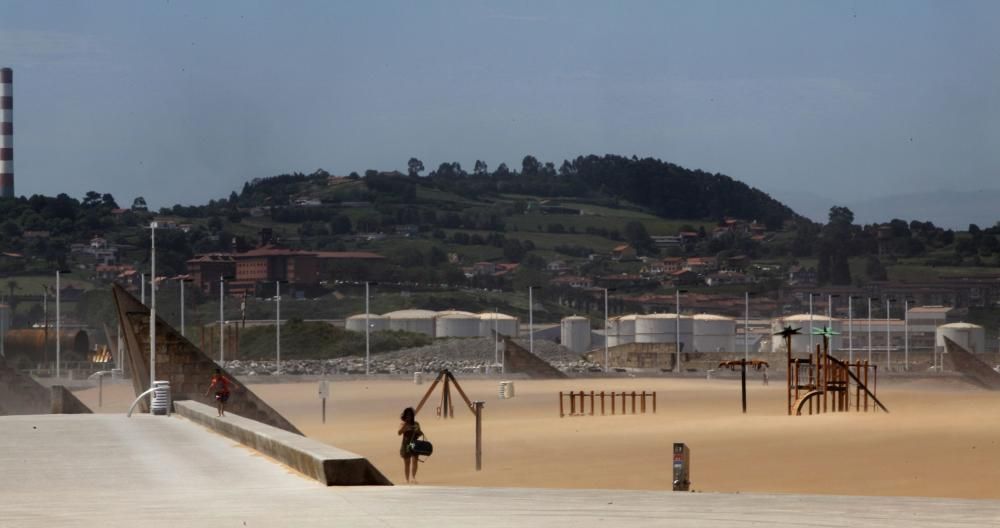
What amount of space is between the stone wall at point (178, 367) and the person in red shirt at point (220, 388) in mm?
423

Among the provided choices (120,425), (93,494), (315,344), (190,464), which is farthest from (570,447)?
(315,344)

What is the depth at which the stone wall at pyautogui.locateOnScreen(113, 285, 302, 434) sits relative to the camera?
128 feet

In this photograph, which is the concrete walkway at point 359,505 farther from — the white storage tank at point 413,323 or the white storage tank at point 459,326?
the white storage tank at point 413,323

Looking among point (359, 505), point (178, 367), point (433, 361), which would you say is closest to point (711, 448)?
point (178, 367)

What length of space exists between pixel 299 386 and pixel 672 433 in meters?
53.0

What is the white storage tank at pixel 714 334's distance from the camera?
158 metres

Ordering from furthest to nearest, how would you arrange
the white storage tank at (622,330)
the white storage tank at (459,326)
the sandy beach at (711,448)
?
1. the white storage tank at (459,326)
2. the white storage tank at (622,330)
3. the sandy beach at (711,448)

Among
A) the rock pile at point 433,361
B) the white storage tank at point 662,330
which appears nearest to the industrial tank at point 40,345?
the rock pile at point 433,361

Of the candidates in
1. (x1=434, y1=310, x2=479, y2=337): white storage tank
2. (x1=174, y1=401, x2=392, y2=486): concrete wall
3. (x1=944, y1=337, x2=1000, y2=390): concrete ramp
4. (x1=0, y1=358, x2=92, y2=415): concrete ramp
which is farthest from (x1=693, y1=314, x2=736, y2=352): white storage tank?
(x1=174, y1=401, x2=392, y2=486): concrete wall

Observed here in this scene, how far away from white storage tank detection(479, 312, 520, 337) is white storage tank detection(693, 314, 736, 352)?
1665 cm

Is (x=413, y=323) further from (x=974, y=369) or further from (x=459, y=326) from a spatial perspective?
(x=974, y=369)

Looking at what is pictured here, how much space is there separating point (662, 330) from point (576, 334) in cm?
858

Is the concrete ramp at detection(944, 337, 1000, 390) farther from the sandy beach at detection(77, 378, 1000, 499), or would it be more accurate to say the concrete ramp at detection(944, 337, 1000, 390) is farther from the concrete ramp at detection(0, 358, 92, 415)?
the concrete ramp at detection(0, 358, 92, 415)

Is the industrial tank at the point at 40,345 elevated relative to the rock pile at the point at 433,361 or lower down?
elevated
